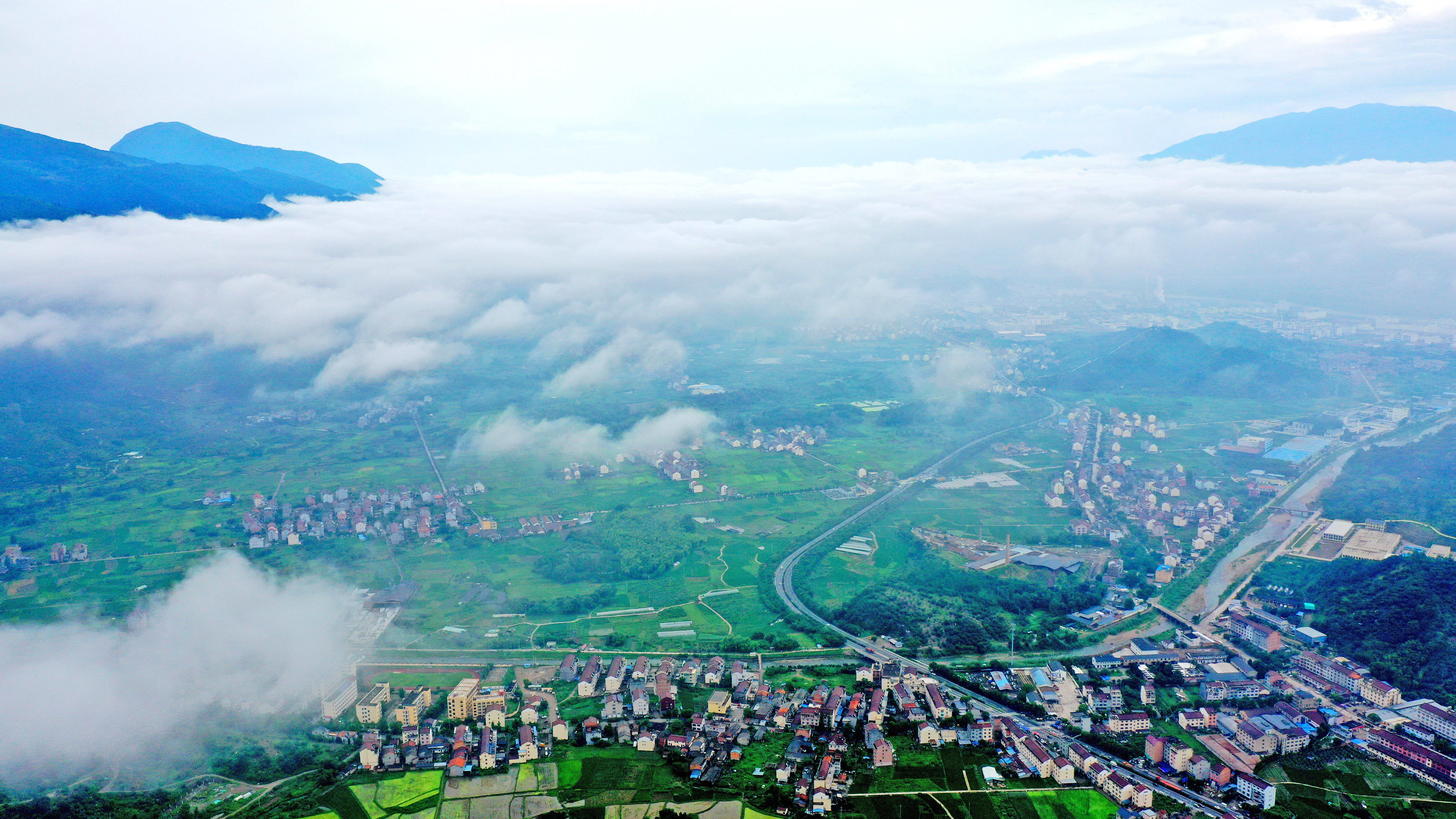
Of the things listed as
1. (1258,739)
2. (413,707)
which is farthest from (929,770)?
(413,707)

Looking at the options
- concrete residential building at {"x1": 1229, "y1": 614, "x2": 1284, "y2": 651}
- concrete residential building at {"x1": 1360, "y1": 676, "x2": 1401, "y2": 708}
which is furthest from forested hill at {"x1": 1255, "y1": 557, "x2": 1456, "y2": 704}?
concrete residential building at {"x1": 1229, "y1": 614, "x2": 1284, "y2": 651}

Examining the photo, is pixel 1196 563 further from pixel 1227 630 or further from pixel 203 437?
pixel 203 437

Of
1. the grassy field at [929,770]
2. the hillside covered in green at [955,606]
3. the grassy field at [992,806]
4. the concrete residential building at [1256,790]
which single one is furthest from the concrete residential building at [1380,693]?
the grassy field at [929,770]

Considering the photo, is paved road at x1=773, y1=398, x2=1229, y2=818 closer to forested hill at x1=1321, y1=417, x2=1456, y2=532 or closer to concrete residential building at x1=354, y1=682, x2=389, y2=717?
concrete residential building at x1=354, y1=682, x2=389, y2=717

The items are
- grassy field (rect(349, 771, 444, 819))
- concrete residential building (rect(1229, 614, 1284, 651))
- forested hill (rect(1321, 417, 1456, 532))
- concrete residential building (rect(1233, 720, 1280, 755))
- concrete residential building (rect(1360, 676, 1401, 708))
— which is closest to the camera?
grassy field (rect(349, 771, 444, 819))

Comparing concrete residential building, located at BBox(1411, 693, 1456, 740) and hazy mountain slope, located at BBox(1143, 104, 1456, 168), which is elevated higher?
hazy mountain slope, located at BBox(1143, 104, 1456, 168)

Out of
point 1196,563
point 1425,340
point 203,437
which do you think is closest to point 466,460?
point 203,437

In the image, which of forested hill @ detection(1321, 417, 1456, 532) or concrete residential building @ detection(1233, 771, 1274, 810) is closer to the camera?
concrete residential building @ detection(1233, 771, 1274, 810)

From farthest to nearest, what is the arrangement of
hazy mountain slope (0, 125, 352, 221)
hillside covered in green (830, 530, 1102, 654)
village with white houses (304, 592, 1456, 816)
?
hazy mountain slope (0, 125, 352, 221) < hillside covered in green (830, 530, 1102, 654) < village with white houses (304, 592, 1456, 816)
